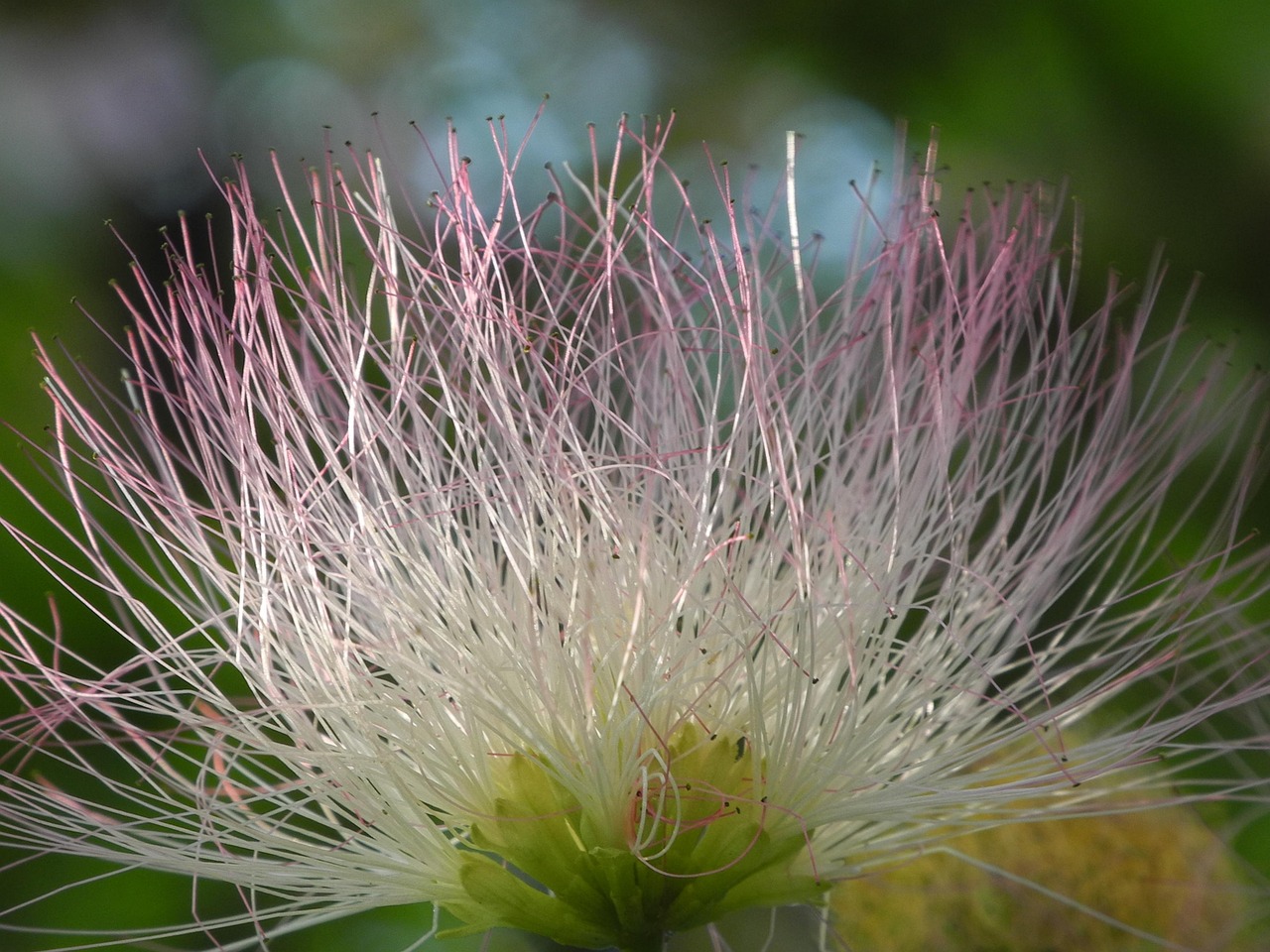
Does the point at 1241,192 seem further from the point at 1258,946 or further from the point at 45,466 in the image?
the point at 45,466

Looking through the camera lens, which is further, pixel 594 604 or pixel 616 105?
pixel 616 105

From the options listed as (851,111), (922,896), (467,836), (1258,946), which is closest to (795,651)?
(467,836)

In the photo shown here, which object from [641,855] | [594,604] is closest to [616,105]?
[594,604]

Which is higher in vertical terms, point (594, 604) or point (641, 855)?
point (594, 604)

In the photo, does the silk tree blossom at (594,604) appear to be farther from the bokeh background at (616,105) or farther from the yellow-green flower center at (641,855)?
the bokeh background at (616,105)

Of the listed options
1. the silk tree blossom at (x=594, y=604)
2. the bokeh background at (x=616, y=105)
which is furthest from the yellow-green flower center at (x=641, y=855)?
the bokeh background at (x=616, y=105)

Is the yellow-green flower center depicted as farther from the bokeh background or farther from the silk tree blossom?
the bokeh background

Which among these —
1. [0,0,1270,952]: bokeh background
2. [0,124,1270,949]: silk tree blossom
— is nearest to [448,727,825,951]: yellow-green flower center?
[0,124,1270,949]: silk tree blossom

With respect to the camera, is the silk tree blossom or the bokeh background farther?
the bokeh background

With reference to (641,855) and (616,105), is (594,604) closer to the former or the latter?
(641,855)
